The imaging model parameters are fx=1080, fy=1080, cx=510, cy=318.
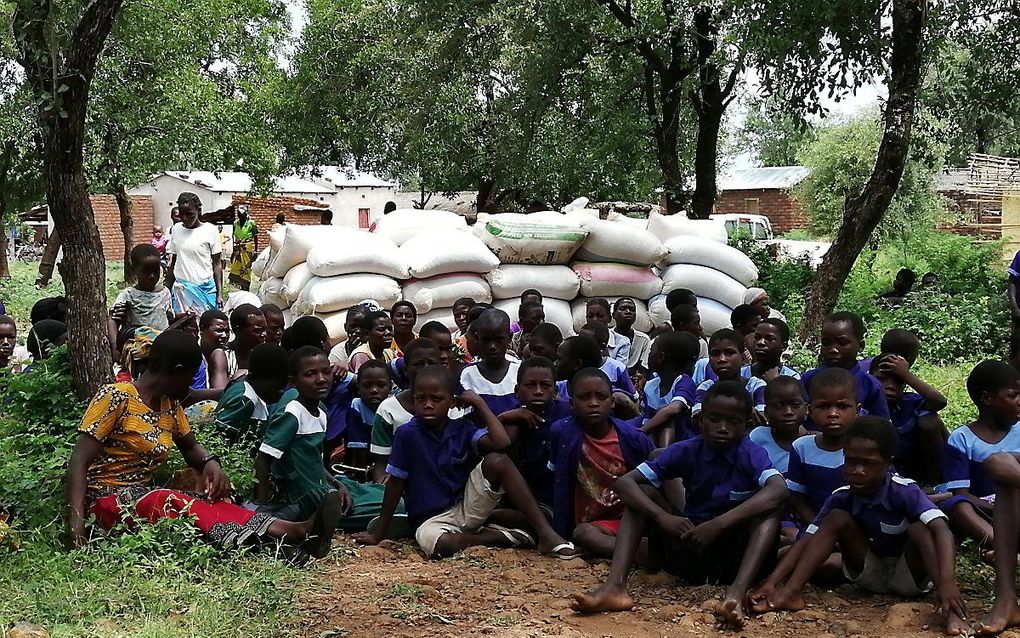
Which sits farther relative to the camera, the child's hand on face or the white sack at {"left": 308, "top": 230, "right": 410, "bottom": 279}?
the white sack at {"left": 308, "top": 230, "right": 410, "bottom": 279}

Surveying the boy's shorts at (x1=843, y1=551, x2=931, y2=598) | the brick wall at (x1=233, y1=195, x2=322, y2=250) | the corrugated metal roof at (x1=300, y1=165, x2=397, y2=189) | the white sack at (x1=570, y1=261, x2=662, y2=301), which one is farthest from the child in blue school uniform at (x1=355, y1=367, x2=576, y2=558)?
the brick wall at (x1=233, y1=195, x2=322, y2=250)

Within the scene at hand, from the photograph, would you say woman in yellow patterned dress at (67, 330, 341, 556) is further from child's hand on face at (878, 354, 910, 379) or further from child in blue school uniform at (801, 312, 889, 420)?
child's hand on face at (878, 354, 910, 379)

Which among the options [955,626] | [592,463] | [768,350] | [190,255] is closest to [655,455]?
[592,463]

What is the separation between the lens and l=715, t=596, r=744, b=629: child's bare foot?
3.40 metres

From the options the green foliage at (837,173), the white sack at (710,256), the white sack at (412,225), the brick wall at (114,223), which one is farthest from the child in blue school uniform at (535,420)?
the brick wall at (114,223)

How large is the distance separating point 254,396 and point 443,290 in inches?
114

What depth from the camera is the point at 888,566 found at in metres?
3.69

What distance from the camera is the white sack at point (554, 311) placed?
8.01 meters

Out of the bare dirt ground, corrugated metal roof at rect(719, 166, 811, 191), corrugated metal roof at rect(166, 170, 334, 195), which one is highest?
corrugated metal roof at rect(719, 166, 811, 191)

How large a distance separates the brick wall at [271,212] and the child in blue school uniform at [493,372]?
17.4 metres

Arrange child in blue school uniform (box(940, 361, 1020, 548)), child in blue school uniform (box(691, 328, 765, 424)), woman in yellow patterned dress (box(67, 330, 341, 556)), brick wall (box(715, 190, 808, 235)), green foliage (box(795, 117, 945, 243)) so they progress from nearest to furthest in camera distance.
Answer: child in blue school uniform (box(940, 361, 1020, 548)), woman in yellow patterned dress (box(67, 330, 341, 556)), child in blue school uniform (box(691, 328, 765, 424)), green foliage (box(795, 117, 945, 243)), brick wall (box(715, 190, 808, 235))

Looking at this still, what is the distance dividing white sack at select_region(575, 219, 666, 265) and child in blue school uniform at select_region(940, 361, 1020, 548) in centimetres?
431

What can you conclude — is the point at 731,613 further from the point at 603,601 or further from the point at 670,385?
the point at 670,385

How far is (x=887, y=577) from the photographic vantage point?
3.70m
